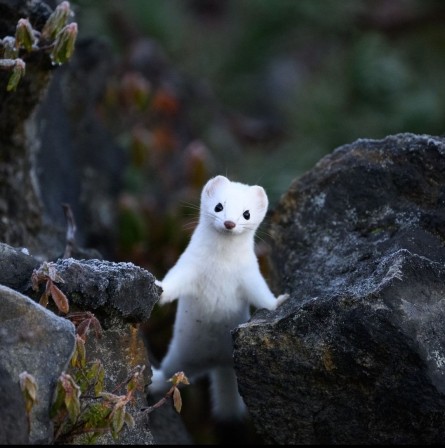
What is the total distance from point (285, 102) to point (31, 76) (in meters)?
7.53

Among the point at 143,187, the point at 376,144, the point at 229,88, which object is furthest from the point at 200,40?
the point at 376,144

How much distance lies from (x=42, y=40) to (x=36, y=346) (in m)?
1.66

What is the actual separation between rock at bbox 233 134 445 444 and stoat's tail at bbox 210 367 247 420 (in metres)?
0.75

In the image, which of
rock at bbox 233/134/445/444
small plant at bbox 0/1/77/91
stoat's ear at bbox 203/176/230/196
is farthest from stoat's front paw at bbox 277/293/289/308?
small plant at bbox 0/1/77/91

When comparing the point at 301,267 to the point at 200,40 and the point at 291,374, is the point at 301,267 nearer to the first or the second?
the point at 291,374

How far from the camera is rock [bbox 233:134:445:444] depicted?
121 inches

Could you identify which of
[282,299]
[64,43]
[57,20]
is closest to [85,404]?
[282,299]

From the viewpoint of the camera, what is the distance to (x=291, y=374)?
10.7ft

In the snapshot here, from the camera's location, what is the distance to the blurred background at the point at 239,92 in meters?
6.68

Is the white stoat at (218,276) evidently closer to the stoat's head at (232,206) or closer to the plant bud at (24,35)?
A: the stoat's head at (232,206)

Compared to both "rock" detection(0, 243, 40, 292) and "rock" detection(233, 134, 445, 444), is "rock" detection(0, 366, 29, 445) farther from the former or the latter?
"rock" detection(233, 134, 445, 444)

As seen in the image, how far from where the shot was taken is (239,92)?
11.6 m

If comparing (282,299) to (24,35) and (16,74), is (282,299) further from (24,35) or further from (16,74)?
(24,35)

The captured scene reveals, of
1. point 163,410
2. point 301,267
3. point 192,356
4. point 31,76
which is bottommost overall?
point 163,410
